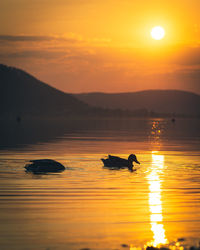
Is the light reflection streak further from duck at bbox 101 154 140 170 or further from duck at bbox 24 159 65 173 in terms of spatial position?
duck at bbox 24 159 65 173

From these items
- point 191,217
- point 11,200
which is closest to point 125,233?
point 191,217

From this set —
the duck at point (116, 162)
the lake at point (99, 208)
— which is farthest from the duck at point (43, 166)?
the duck at point (116, 162)

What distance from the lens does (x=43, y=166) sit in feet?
86.3

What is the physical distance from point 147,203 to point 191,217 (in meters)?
2.67

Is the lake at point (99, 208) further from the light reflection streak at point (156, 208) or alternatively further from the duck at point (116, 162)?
the duck at point (116, 162)

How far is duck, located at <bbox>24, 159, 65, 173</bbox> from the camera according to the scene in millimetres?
25922

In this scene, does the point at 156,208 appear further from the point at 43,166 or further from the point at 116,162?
the point at 116,162

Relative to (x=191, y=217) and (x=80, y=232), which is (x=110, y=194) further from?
(x=80, y=232)

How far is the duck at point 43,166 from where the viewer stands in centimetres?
2592

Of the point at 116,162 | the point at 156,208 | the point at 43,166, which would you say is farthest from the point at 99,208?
the point at 116,162

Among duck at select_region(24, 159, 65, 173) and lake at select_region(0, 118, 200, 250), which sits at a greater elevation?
duck at select_region(24, 159, 65, 173)

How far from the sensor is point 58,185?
71.6 ft

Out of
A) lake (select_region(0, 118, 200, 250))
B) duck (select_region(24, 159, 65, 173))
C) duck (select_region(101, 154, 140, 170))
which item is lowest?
lake (select_region(0, 118, 200, 250))

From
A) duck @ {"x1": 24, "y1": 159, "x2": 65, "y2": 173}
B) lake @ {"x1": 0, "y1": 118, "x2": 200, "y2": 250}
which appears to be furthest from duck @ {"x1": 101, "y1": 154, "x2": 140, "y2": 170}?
duck @ {"x1": 24, "y1": 159, "x2": 65, "y2": 173}
